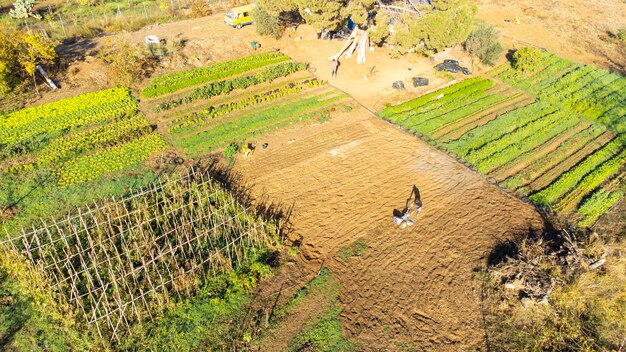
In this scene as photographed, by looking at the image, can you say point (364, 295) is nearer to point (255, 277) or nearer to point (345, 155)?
point (255, 277)

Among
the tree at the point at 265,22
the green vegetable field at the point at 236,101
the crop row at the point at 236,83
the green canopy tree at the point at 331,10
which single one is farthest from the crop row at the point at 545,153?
the tree at the point at 265,22

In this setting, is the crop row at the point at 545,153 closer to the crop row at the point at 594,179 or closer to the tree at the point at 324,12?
the crop row at the point at 594,179

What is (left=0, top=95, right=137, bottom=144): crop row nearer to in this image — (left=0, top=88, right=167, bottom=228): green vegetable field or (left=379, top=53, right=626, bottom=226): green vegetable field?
(left=0, top=88, right=167, bottom=228): green vegetable field

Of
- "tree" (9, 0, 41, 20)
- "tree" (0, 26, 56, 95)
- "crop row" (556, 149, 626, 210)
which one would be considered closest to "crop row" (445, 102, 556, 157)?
"crop row" (556, 149, 626, 210)

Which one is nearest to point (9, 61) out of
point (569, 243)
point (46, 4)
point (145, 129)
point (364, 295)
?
point (145, 129)

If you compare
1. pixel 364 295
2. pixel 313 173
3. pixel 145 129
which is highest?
pixel 145 129

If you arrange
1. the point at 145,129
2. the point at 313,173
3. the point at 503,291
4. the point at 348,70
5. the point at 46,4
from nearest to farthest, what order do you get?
the point at 503,291 < the point at 313,173 < the point at 145,129 < the point at 348,70 < the point at 46,4
